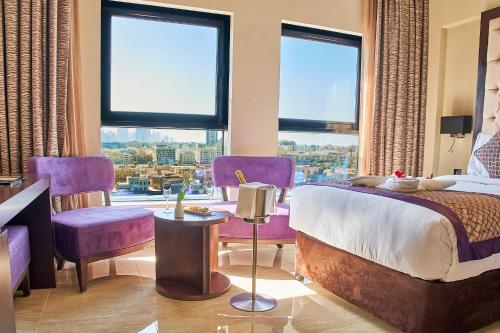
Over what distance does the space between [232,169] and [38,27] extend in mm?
2252

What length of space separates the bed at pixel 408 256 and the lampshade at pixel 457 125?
183cm

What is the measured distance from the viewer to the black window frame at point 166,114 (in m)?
4.03

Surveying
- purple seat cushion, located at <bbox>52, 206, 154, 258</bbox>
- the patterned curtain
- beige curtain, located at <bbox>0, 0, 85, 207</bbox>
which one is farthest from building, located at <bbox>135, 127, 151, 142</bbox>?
purple seat cushion, located at <bbox>52, 206, 154, 258</bbox>

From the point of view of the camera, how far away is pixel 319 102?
5.02 meters

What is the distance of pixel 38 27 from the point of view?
11.3ft

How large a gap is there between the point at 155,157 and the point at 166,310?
2.15m

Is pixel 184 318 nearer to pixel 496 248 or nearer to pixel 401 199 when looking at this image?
pixel 401 199

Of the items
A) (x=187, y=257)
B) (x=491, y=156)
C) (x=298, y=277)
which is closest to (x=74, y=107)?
(x=187, y=257)

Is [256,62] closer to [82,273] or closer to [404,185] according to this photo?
[404,185]

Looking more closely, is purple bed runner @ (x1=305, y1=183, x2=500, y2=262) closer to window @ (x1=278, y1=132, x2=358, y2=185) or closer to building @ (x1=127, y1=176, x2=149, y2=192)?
window @ (x1=278, y1=132, x2=358, y2=185)

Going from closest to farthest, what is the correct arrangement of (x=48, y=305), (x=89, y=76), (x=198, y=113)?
(x=48, y=305) < (x=89, y=76) < (x=198, y=113)

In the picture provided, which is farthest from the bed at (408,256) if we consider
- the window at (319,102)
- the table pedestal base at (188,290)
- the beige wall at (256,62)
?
the window at (319,102)

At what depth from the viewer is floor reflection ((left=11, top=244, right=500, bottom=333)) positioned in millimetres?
2371

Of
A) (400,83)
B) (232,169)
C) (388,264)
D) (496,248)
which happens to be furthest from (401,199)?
(400,83)
